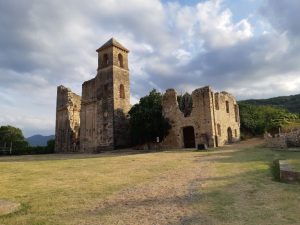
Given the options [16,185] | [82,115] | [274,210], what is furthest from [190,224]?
[82,115]

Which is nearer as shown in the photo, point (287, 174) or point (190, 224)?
point (190, 224)

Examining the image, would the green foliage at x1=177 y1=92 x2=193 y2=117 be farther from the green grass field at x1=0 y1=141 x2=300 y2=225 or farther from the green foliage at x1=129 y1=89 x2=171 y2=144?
the green grass field at x1=0 y1=141 x2=300 y2=225

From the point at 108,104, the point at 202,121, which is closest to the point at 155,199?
the point at 202,121

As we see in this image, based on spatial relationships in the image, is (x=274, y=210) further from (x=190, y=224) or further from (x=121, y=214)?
(x=121, y=214)

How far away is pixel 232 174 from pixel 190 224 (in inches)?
221

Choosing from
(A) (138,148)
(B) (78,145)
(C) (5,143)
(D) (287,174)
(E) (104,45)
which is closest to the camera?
(D) (287,174)

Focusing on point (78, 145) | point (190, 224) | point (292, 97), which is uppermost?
point (292, 97)

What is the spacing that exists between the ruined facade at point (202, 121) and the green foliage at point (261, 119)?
422 centimetres

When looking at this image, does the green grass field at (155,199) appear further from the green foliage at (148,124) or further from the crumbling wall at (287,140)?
the green foliage at (148,124)

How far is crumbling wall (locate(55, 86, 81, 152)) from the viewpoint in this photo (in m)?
39.4

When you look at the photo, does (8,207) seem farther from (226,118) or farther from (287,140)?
(226,118)

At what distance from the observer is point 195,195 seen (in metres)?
7.63

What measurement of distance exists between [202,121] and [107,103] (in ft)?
37.8

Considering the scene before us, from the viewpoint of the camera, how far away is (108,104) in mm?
33594
